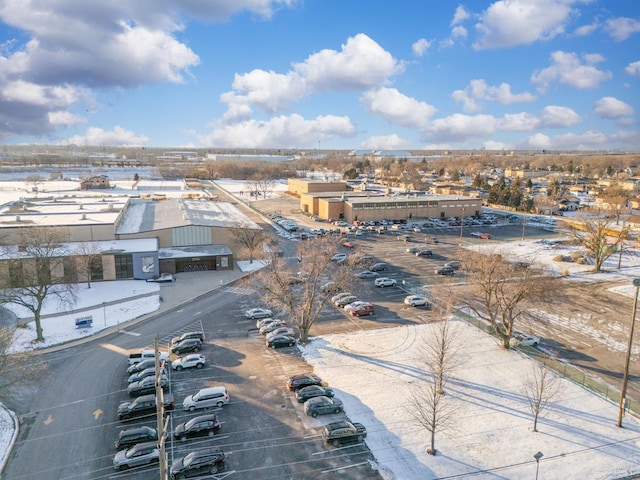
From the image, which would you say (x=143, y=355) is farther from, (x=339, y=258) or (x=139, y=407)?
(x=339, y=258)

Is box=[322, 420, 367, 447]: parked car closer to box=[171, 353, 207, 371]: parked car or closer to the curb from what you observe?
box=[171, 353, 207, 371]: parked car

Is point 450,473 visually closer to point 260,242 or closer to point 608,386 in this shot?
point 608,386

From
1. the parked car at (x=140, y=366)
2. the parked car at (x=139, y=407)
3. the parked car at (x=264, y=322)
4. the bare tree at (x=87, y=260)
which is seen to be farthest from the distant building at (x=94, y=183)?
the parked car at (x=139, y=407)

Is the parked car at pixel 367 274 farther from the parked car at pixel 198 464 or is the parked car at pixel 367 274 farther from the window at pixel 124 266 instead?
the parked car at pixel 198 464

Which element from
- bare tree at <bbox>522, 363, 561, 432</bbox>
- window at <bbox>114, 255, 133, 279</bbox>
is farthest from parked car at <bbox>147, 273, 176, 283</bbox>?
bare tree at <bbox>522, 363, 561, 432</bbox>

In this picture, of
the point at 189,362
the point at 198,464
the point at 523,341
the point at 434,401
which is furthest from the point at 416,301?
the point at 198,464

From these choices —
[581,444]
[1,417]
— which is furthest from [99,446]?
[581,444]
